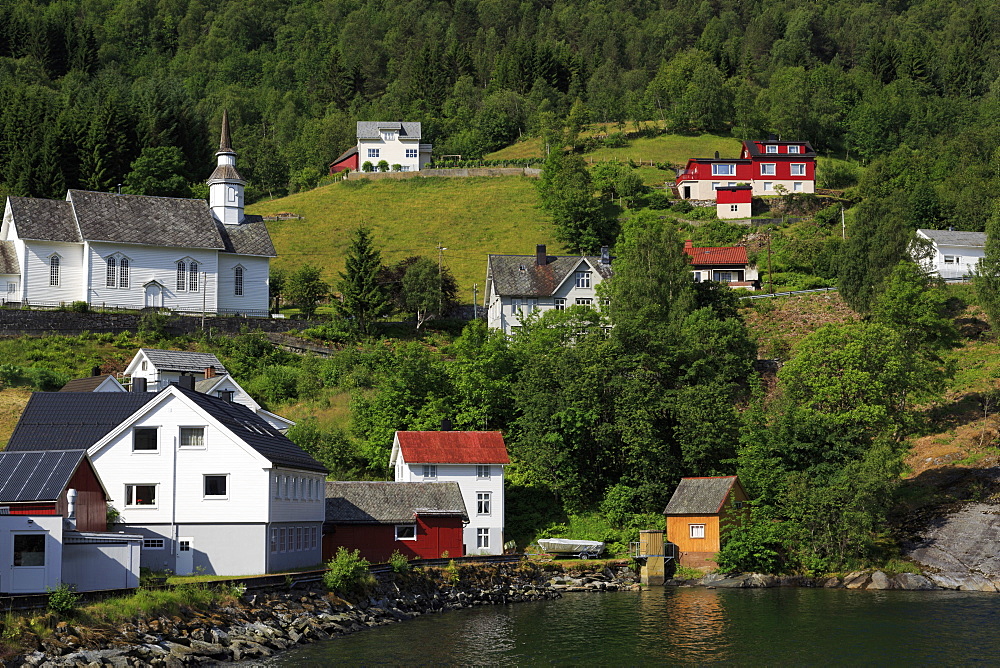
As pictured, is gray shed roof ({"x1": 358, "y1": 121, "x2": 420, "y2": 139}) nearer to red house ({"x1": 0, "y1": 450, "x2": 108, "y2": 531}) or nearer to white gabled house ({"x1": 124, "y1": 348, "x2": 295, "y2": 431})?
white gabled house ({"x1": 124, "y1": 348, "x2": 295, "y2": 431})

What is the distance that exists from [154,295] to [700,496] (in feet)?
142

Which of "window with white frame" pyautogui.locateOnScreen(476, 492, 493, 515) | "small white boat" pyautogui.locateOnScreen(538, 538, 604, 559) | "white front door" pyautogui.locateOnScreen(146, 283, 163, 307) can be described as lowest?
"small white boat" pyautogui.locateOnScreen(538, 538, 604, 559)

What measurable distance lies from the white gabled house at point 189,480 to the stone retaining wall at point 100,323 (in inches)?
1147

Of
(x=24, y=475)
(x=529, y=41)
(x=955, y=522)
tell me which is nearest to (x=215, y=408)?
(x=24, y=475)

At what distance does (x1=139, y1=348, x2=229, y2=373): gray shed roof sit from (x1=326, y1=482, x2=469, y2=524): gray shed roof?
16813 mm

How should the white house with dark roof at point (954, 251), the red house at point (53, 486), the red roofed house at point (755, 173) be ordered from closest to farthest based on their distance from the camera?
the red house at point (53, 486), the white house with dark roof at point (954, 251), the red roofed house at point (755, 173)

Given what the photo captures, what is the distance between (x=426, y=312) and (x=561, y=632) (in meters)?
47.4

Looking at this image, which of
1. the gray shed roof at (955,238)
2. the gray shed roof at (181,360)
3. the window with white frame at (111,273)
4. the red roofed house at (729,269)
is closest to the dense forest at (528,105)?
the gray shed roof at (955,238)

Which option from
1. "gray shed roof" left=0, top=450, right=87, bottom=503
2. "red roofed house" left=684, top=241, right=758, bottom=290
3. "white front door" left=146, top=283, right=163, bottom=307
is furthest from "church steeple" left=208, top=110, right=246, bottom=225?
"gray shed roof" left=0, top=450, right=87, bottom=503

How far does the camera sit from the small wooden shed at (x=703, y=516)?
52719 millimetres

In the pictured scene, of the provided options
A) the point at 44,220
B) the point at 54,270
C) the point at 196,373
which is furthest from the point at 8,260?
the point at 196,373

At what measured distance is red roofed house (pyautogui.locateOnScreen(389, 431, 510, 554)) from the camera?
55.1 m

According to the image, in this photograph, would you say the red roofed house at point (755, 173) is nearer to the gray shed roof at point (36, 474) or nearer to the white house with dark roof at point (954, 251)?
the white house with dark roof at point (954, 251)

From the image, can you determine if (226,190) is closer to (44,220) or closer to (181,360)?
(44,220)
